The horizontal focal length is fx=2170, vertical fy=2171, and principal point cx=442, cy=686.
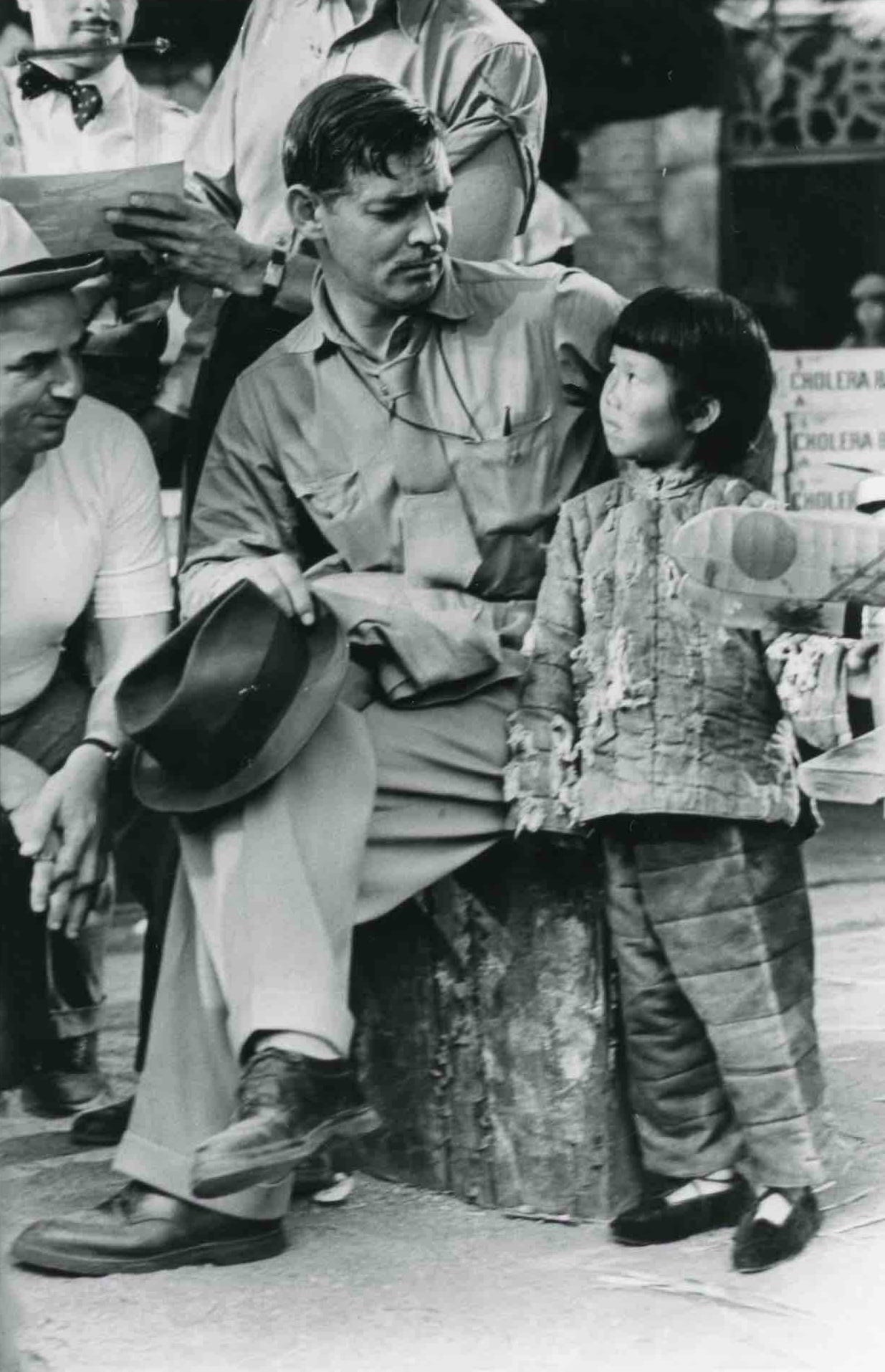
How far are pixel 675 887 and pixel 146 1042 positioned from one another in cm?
96

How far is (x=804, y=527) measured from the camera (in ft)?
10.5

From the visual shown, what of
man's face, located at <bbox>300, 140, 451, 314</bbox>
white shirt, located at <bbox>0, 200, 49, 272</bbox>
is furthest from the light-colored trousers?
white shirt, located at <bbox>0, 200, 49, 272</bbox>

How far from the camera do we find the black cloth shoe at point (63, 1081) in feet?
13.8

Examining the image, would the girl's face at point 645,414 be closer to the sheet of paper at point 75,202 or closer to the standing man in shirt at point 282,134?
the standing man in shirt at point 282,134

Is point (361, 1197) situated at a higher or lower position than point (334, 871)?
lower

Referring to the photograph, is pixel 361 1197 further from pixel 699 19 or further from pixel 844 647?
pixel 699 19

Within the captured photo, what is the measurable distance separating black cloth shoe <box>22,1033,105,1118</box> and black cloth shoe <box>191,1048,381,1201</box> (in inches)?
42.8

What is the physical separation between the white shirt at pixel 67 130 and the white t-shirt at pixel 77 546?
0.63 meters

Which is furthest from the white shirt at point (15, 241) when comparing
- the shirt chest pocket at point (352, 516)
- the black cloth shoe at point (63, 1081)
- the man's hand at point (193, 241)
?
the black cloth shoe at point (63, 1081)

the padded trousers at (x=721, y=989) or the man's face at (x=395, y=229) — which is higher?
the man's face at (x=395, y=229)

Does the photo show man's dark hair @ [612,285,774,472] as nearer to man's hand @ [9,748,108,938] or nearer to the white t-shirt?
the white t-shirt

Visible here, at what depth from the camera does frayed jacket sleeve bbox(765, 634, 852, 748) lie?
325 centimetres

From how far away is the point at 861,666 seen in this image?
324cm

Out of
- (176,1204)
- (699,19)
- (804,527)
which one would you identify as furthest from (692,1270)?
(699,19)
